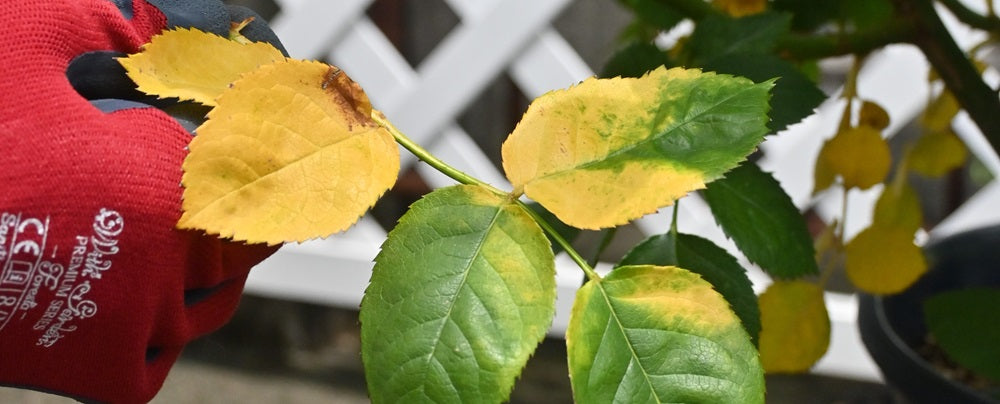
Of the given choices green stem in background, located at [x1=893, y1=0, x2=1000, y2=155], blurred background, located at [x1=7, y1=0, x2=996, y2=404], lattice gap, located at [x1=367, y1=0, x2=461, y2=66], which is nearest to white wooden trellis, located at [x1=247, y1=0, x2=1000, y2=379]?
blurred background, located at [x1=7, y1=0, x2=996, y2=404]

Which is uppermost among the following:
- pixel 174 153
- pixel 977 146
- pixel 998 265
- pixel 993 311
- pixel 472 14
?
pixel 174 153

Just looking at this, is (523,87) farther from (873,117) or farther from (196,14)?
(196,14)

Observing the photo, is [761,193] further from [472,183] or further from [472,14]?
[472,14]

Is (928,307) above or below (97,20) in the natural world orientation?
below

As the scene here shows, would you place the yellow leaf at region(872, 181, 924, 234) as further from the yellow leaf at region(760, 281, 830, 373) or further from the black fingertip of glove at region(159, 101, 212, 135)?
the black fingertip of glove at region(159, 101, 212, 135)

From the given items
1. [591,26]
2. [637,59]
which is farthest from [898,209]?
[591,26]

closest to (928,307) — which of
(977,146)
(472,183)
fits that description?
(472,183)

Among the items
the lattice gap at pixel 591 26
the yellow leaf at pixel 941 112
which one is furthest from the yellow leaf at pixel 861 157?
the lattice gap at pixel 591 26
